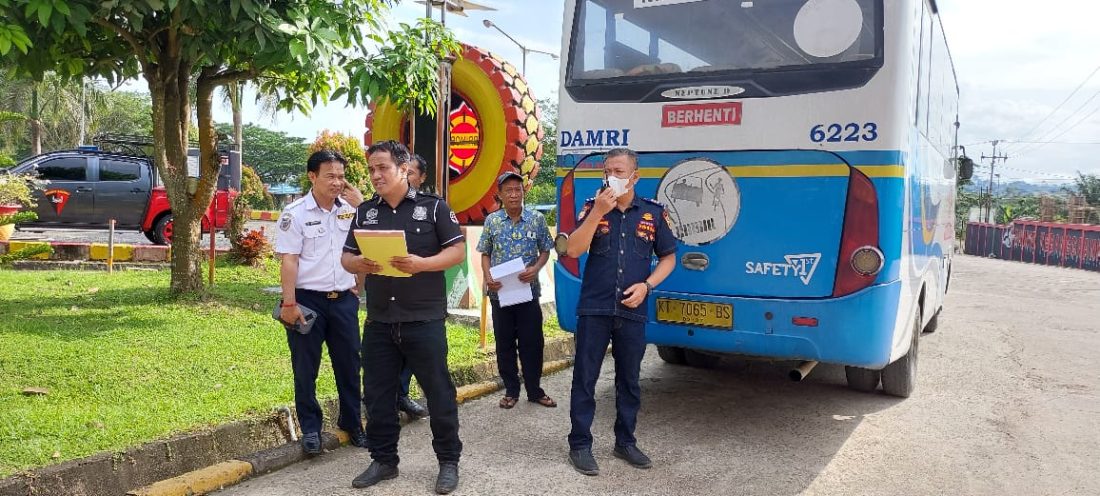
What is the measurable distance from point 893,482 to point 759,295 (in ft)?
4.11

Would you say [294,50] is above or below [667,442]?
above

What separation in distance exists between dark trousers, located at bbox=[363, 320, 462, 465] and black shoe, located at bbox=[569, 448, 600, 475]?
27.2 inches

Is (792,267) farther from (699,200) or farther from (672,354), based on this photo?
(672,354)

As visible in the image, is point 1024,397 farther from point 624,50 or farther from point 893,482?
point 624,50

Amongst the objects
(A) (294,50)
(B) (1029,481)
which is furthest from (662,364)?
(A) (294,50)

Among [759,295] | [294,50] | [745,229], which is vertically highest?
[294,50]

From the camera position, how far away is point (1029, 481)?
4441 millimetres

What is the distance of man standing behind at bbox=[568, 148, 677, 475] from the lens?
4430mm

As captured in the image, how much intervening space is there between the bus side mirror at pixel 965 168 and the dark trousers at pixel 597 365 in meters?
8.21

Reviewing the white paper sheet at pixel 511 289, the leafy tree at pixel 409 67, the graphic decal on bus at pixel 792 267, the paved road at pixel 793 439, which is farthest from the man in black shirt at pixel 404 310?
the leafy tree at pixel 409 67

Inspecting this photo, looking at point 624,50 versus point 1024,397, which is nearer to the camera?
point 624,50

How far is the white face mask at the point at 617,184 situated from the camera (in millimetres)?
4219

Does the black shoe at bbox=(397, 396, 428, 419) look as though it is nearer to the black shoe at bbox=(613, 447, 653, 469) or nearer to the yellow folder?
the black shoe at bbox=(613, 447, 653, 469)

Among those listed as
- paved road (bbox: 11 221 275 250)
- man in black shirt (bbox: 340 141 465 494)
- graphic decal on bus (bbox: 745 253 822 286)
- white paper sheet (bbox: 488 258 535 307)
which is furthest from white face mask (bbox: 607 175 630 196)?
paved road (bbox: 11 221 275 250)
